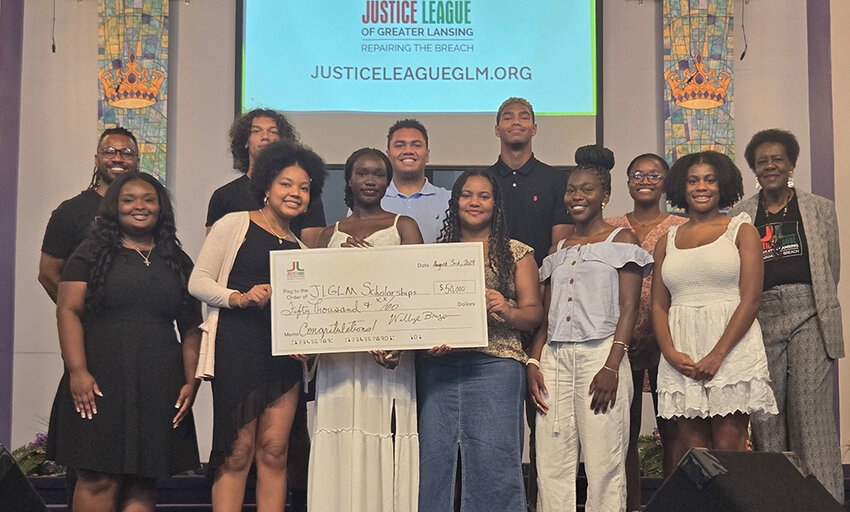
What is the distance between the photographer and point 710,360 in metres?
3.46

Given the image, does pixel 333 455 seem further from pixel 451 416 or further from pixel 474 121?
pixel 474 121

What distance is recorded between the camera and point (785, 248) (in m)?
4.08

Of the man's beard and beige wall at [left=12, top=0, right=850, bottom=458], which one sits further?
beige wall at [left=12, top=0, right=850, bottom=458]

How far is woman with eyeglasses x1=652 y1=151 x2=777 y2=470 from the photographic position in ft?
11.3

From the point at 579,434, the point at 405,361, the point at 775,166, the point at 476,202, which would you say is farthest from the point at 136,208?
the point at 775,166

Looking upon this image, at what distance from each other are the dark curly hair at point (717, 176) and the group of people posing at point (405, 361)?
10 mm

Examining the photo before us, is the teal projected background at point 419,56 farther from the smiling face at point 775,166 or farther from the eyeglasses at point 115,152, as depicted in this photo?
the smiling face at point 775,166

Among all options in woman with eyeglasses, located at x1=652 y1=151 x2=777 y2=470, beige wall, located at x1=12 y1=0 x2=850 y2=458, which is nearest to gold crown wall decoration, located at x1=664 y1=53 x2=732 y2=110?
beige wall, located at x1=12 y1=0 x2=850 y2=458

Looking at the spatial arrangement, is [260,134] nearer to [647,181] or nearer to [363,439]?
[363,439]

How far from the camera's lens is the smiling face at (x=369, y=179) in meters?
3.79

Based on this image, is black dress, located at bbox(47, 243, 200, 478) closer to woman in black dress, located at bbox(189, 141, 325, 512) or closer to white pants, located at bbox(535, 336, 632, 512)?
woman in black dress, located at bbox(189, 141, 325, 512)

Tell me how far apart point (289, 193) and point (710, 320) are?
1.69 m

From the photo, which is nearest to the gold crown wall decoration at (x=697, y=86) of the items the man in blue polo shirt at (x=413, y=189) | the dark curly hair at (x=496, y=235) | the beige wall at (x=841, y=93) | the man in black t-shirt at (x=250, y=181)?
the beige wall at (x=841, y=93)

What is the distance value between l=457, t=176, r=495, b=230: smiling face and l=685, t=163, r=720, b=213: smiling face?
0.81m
